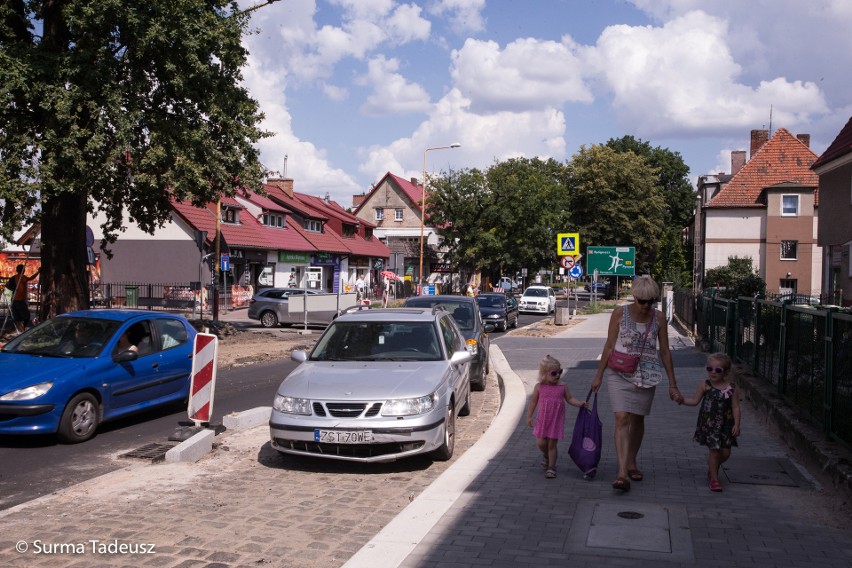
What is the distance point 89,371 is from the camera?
8.80m

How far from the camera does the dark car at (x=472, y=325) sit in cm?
1285

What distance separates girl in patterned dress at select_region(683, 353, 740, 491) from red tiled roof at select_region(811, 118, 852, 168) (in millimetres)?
18485

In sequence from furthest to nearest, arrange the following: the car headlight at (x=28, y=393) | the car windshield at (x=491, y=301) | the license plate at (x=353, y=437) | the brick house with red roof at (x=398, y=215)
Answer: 1. the brick house with red roof at (x=398, y=215)
2. the car windshield at (x=491, y=301)
3. the car headlight at (x=28, y=393)
4. the license plate at (x=353, y=437)

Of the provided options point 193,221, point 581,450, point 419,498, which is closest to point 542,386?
point 581,450

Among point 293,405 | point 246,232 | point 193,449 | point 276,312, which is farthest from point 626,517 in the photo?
point 246,232

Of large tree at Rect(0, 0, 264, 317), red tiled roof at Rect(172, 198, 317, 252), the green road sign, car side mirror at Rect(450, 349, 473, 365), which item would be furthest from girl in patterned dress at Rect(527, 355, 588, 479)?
the green road sign

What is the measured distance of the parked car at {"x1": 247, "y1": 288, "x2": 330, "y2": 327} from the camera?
28062 mm

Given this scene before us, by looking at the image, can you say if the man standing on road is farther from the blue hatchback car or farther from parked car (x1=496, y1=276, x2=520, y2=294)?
parked car (x1=496, y1=276, x2=520, y2=294)

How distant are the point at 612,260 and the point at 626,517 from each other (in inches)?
1852

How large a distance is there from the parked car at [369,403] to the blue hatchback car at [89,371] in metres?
2.35

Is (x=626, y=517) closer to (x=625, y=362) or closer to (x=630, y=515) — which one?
(x=630, y=515)

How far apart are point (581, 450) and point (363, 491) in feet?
6.15

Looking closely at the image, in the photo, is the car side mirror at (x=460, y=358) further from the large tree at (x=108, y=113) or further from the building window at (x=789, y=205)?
the building window at (x=789, y=205)

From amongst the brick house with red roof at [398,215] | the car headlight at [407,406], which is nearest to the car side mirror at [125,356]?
the car headlight at [407,406]
